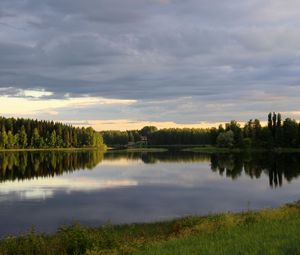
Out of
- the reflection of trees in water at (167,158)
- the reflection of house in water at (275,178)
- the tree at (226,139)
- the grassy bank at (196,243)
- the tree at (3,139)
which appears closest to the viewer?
the grassy bank at (196,243)

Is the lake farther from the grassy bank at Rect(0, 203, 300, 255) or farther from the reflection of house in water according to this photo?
the grassy bank at Rect(0, 203, 300, 255)

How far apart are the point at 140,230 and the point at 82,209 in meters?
13.7

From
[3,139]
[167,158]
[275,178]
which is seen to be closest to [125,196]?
[275,178]

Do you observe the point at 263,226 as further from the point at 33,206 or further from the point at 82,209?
the point at 33,206

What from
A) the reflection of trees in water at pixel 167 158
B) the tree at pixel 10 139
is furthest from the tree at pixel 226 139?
the tree at pixel 10 139

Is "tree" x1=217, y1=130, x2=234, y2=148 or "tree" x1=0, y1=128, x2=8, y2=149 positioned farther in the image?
"tree" x1=0, y1=128, x2=8, y2=149

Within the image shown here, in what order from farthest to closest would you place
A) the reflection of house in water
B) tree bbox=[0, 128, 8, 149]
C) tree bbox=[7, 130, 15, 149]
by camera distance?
tree bbox=[7, 130, 15, 149], tree bbox=[0, 128, 8, 149], the reflection of house in water

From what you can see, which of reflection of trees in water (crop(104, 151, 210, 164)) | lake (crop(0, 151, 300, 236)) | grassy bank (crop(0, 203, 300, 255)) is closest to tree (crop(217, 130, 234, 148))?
reflection of trees in water (crop(104, 151, 210, 164))

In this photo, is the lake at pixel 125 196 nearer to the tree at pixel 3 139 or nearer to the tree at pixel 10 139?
A: the tree at pixel 3 139

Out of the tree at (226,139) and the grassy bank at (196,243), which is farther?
the tree at (226,139)

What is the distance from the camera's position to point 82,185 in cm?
6291

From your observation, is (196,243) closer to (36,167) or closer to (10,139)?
(36,167)

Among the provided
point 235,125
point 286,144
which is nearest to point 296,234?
point 286,144

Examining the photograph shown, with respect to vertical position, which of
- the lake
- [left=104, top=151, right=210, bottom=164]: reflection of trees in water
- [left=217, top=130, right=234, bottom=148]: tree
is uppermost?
[left=217, top=130, right=234, bottom=148]: tree
